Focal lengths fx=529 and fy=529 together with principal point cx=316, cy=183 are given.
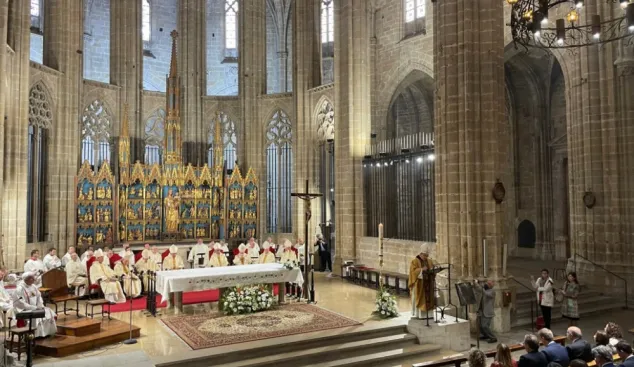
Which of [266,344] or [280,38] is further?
[280,38]

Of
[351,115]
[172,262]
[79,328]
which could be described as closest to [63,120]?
[172,262]

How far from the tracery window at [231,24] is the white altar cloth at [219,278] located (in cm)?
2064

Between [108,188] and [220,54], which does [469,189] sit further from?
[220,54]

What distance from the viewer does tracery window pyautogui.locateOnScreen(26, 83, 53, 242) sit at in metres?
19.7

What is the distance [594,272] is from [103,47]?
2659 centimetres

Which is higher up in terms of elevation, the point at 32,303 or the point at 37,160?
the point at 37,160

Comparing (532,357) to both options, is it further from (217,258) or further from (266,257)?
(217,258)

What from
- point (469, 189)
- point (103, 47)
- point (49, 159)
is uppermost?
point (103, 47)

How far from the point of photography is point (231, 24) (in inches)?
1246

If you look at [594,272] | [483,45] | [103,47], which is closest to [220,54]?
[103,47]

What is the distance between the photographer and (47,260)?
620 inches

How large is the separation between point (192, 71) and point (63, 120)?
22.1ft

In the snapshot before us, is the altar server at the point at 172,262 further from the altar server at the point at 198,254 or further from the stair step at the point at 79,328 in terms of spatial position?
the stair step at the point at 79,328

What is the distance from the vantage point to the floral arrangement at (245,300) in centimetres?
1310
